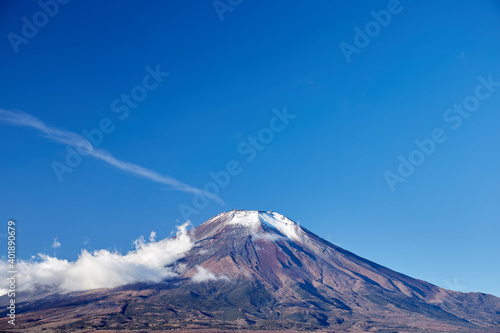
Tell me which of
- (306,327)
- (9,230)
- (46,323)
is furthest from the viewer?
(306,327)

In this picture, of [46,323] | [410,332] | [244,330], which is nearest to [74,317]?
[46,323]

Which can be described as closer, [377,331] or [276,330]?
[276,330]

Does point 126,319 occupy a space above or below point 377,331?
above

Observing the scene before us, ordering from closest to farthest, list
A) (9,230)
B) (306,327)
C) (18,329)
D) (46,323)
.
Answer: (9,230) → (18,329) → (46,323) → (306,327)

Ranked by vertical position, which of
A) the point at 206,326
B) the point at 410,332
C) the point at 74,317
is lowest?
the point at 410,332

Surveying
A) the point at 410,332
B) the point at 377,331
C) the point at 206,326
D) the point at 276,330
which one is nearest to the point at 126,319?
the point at 206,326

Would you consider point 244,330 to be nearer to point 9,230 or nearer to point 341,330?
point 341,330

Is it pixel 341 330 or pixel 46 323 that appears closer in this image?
pixel 46 323

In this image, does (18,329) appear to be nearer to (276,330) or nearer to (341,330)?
(276,330)

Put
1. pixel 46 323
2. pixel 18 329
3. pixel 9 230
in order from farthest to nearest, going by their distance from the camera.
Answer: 1. pixel 46 323
2. pixel 18 329
3. pixel 9 230
